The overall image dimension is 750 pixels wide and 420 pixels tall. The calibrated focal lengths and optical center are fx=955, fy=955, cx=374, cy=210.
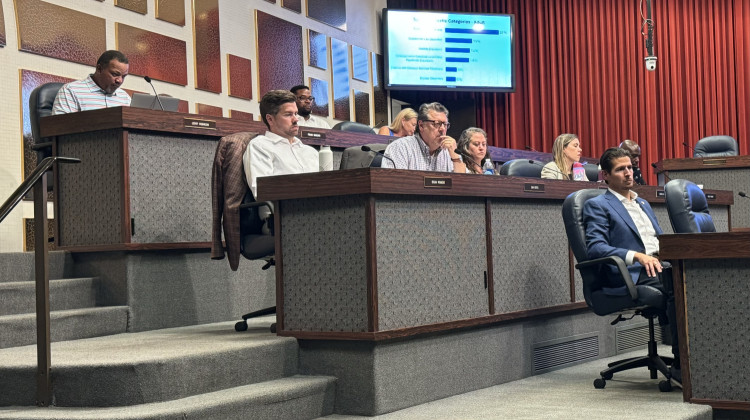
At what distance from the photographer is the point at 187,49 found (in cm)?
660

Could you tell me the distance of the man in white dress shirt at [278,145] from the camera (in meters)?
4.16

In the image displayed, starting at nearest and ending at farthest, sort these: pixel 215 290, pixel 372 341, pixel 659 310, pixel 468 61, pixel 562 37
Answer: pixel 372 341, pixel 659 310, pixel 215 290, pixel 468 61, pixel 562 37

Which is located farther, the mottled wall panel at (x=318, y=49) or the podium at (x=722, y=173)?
the mottled wall panel at (x=318, y=49)

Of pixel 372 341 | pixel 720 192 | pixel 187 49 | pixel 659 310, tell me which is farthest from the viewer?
pixel 187 49

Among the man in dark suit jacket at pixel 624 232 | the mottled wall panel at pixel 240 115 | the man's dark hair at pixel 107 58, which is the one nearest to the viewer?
the man in dark suit jacket at pixel 624 232

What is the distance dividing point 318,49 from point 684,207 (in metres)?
Answer: 4.39

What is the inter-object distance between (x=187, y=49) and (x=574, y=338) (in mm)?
3421

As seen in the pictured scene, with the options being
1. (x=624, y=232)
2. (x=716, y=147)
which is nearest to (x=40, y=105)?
(x=624, y=232)

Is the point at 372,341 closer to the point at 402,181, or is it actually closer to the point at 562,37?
the point at 402,181

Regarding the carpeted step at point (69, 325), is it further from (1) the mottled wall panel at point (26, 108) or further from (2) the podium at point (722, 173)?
(2) the podium at point (722, 173)

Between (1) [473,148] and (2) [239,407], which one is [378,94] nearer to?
(1) [473,148]

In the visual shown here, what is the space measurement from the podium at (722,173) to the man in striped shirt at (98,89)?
4543 mm

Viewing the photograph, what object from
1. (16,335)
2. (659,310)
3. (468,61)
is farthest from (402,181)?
(468,61)

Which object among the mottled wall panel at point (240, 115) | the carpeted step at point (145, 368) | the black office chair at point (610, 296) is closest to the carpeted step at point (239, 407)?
the carpeted step at point (145, 368)
